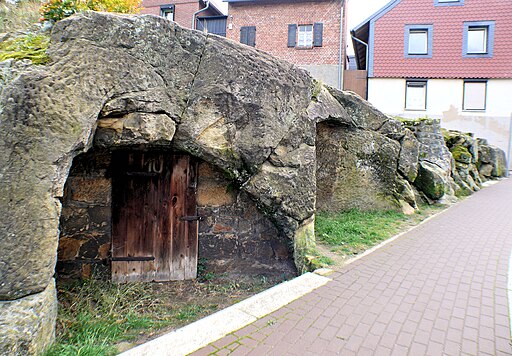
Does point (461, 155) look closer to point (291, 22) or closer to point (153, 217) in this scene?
point (153, 217)

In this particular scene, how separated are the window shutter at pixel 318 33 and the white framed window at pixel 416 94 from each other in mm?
5545

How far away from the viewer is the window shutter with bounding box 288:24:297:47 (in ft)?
63.9

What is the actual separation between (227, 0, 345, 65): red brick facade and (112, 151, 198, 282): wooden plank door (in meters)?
16.6

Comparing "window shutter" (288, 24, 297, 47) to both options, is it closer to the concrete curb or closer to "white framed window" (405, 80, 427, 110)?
"white framed window" (405, 80, 427, 110)

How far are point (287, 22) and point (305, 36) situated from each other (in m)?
1.31

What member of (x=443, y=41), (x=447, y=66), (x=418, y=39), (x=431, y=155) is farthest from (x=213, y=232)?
(x=443, y=41)

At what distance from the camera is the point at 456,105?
1909 cm

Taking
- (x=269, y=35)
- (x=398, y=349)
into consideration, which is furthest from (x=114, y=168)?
(x=269, y=35)

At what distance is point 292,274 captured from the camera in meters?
4.76

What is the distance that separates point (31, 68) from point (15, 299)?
1816 mm

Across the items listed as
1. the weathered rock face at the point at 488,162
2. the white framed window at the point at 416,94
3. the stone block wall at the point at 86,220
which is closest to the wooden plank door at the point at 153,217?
the stone block wall at the point at 86,220

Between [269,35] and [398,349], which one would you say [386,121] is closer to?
[398,349]

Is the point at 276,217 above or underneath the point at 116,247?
above

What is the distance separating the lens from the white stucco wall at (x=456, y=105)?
18.8 meters
